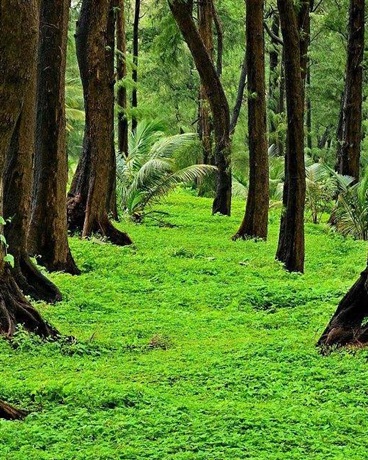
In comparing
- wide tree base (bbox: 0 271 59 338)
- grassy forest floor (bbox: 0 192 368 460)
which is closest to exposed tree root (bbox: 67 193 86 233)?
grassy forest floor (bbox: 0 192 368 460)

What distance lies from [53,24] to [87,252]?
12.2 ft

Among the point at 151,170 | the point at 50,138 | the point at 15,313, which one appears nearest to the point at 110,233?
the point at 50,138

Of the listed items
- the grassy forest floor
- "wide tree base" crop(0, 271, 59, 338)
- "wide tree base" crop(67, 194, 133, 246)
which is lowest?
the grassy forest floor

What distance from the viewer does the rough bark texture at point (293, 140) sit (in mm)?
12125

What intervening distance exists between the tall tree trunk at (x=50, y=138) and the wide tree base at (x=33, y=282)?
1.64m

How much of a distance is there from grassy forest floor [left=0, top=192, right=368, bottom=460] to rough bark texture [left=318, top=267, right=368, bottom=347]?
212 mm

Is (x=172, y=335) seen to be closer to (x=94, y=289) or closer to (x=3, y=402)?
(x=94, y=289)

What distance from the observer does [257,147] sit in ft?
54.5

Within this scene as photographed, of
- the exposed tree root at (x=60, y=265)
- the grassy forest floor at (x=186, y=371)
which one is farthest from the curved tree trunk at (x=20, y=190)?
the exposed tree root at (x=60, y=265)

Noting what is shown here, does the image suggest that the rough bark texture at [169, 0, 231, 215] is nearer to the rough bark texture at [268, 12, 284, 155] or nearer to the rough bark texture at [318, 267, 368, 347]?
the rough bark texture at [268, 12, 284, 155]

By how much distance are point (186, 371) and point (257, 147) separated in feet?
34.8

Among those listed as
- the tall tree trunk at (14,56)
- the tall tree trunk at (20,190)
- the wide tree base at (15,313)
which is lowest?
the wide tree base at (15,313)

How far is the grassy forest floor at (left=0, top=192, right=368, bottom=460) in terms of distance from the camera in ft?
15.1

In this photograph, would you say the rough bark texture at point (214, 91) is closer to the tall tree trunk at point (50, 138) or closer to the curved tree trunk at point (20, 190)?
the tall tree trunk at point (50, 138)
